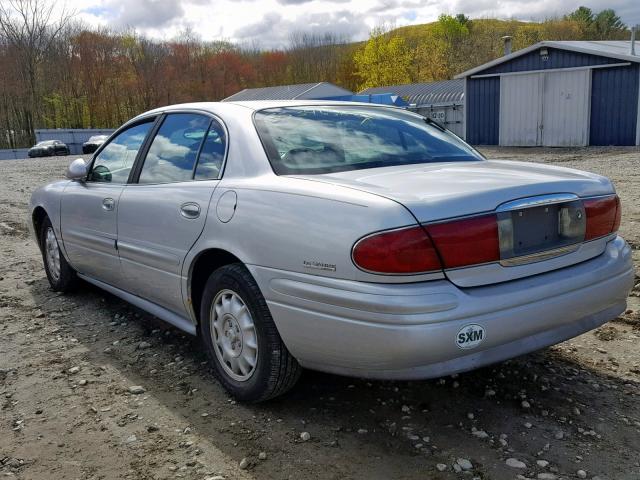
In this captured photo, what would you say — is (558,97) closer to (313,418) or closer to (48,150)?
(313,418)

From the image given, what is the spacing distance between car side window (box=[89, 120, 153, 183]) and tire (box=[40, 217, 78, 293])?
34.7 inches

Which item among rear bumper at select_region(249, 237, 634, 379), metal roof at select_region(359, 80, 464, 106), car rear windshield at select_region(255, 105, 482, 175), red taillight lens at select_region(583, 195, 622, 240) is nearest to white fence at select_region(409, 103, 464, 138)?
metal roof at select_region(359, 80, 464, 106)

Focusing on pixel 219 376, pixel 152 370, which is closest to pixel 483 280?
pixel 219 376

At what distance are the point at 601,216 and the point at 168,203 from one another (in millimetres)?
2267

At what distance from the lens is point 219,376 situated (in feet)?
10.4

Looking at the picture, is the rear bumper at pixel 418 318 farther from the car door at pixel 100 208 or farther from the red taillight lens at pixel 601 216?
the car door at pixel 100 208

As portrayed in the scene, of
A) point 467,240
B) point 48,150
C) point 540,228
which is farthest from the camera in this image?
point 48,150

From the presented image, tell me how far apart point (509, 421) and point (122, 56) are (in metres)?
67.0

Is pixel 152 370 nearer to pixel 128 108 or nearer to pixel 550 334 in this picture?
pixel 550 334

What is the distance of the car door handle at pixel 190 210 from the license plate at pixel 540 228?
1.54 m

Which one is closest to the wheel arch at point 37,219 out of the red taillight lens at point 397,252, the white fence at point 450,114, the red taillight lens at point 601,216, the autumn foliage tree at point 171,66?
the red taillight lens at point 397,252

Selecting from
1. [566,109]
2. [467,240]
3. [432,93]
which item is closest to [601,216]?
[467,240]

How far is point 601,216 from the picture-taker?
2.87 metres

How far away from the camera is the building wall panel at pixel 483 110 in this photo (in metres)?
23.4
